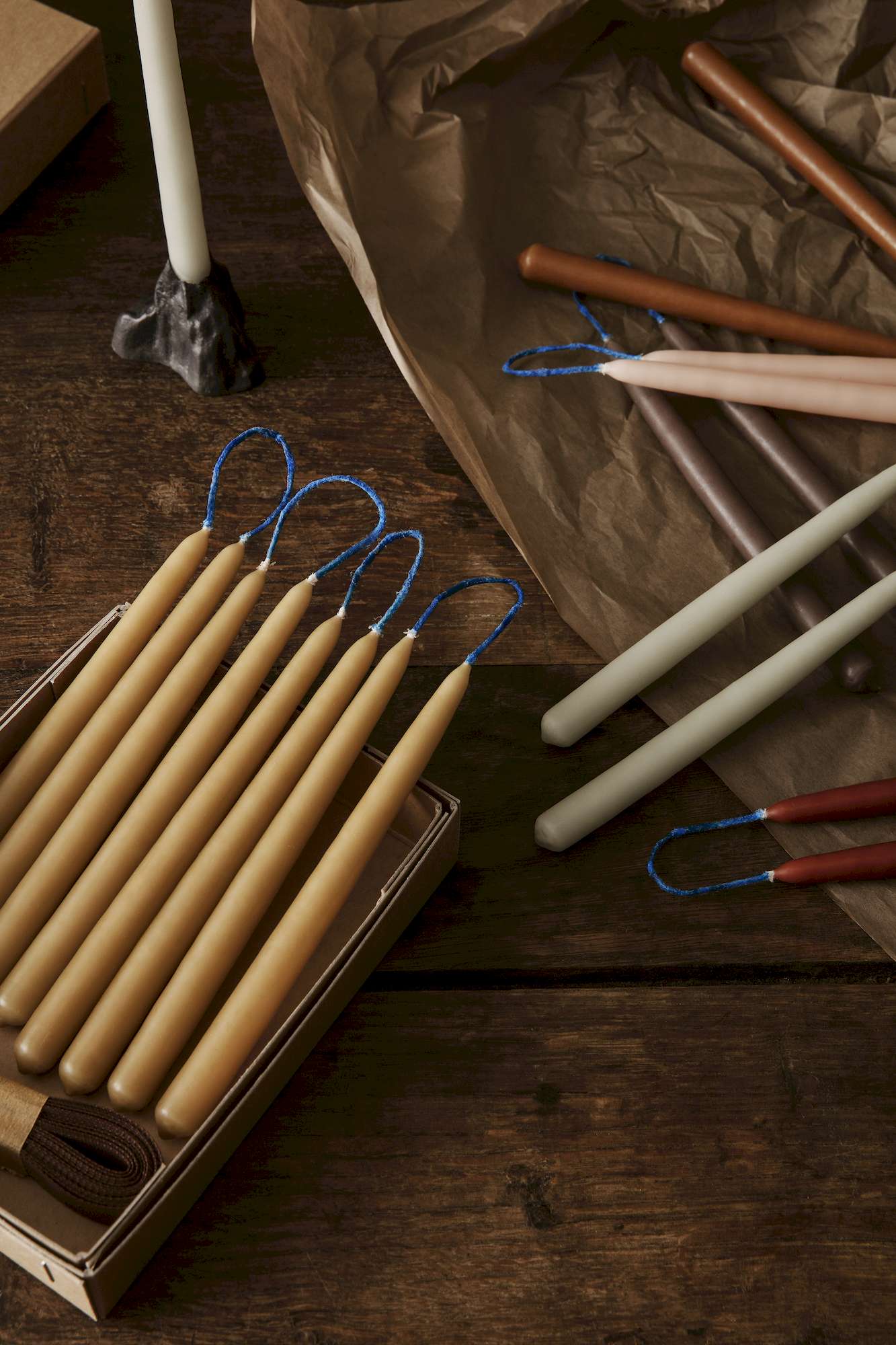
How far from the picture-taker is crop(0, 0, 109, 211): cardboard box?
21.7 inches

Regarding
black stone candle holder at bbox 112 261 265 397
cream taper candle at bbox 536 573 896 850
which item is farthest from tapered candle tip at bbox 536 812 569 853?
black stone candle holder at bbox 112 261 265 397

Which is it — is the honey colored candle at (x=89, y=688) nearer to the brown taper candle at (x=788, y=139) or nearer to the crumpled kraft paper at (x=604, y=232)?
the crumpled kraft paper at (x=604, y=232)

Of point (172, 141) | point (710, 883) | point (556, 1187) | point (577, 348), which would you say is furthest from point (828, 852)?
point (172, 141)

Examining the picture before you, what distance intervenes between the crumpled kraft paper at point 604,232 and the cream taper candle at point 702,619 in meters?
0.02

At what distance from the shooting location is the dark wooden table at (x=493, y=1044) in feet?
1.16

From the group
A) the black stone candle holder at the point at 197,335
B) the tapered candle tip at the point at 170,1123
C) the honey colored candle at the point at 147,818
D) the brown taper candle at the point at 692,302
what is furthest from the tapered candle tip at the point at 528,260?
the tapered candle tip at the point at 170,1123

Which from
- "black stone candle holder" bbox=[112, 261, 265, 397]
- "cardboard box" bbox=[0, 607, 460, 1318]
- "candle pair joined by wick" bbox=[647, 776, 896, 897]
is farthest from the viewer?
"black stone candle holder" bbox=[112, 261, 265, 397]

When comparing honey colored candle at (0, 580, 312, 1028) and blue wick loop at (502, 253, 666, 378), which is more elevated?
blue wick loop at (502, 253, 666, 378)

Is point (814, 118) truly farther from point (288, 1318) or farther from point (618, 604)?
point (288, 1318)

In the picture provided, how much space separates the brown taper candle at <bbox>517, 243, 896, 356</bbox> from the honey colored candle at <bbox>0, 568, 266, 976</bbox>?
237 millimetres

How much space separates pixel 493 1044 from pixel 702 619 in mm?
162

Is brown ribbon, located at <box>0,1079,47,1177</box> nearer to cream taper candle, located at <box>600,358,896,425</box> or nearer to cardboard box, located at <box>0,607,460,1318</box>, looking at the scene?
cardboard box, located at <box>0,607,460,1318</box>

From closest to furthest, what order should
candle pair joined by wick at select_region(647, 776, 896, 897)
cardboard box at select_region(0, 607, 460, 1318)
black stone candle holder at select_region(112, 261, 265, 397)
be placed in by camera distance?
cardboard box at select_region(0, 607, 460, 1318)
candle pair joined by wick at select_region(647, 776, 896, 897)
black stone candle holder at select_region(112, 261, 265, 397)

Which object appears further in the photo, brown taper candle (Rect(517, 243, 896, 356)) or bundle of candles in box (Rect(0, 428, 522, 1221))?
brown taper candle (Rect(517, 243, 896, 356))
